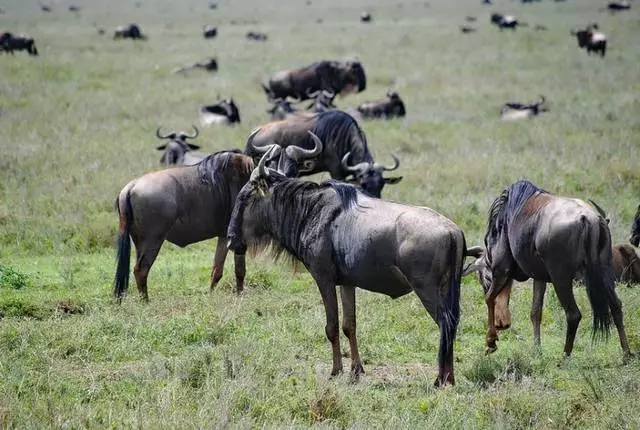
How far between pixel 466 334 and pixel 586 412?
8.46ft

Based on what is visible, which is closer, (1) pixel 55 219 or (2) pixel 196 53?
(1) pixel 55 219

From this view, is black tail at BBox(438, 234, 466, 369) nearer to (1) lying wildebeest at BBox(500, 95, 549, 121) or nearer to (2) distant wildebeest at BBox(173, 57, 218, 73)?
(1) lying wildebeest at BBox(500, 95, 549, 121)

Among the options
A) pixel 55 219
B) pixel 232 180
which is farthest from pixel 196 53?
pixel 232 180

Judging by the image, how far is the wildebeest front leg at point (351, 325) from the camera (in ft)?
25.3

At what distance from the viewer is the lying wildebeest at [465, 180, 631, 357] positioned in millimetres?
7867

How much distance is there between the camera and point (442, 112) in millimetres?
24234

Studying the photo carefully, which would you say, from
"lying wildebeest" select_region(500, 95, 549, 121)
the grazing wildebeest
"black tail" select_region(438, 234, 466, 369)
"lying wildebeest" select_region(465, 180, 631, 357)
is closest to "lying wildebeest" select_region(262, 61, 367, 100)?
"lying wildebeest" select_region(500, 95, 549, 121)

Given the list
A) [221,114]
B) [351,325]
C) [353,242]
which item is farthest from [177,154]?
[353,242]

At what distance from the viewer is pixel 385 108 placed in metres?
23.3

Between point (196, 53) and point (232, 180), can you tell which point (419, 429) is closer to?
point (232, 180)

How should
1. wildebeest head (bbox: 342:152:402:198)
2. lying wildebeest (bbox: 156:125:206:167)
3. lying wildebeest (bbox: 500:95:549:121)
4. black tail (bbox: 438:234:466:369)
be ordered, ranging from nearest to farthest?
black tail (bbox: 438:234:466:369)
wildebeest head (bbox: 342:152:402:198)
lying wildebeest (bbox: 156:125:206:167)
lying wildebeest (bbox: 500:95:549:121)

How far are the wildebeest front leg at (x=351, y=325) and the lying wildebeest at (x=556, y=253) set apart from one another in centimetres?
130

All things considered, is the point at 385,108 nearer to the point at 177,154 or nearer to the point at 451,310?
the point at 177,154

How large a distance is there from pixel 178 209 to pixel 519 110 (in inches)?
572
